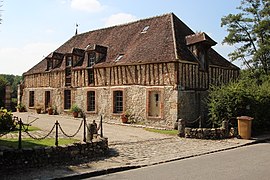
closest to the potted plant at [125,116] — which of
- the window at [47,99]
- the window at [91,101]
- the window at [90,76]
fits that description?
the window at [91,101]

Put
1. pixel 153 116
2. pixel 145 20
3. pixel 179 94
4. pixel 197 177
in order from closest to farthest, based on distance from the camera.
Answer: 1. pixel 197 177
2. pixel 179 94
3. pixel 153 116
4. pixel 145 20

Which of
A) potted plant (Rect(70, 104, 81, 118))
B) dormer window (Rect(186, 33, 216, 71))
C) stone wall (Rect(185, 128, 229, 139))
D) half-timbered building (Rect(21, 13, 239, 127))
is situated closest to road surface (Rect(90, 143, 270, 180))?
stone wall (Rect(185, 128, 229, 139))

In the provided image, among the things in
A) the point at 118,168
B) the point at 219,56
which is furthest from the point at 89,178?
the point at 219,56

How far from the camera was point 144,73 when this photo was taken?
17297 mm

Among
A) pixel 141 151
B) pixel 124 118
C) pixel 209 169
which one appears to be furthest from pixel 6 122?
pixel 209 169

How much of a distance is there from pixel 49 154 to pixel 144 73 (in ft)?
34.4

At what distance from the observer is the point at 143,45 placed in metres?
18.7

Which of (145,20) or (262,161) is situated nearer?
(262,161)

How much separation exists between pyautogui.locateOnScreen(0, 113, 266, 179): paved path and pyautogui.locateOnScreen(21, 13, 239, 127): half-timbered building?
3717 millimetres

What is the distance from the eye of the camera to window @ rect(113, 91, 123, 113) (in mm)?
19047

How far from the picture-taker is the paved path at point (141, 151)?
6953 millimetres

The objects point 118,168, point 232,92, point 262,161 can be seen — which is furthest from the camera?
point 232,92

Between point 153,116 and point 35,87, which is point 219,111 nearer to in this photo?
point 153,116

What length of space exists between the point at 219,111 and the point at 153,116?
159 inches
